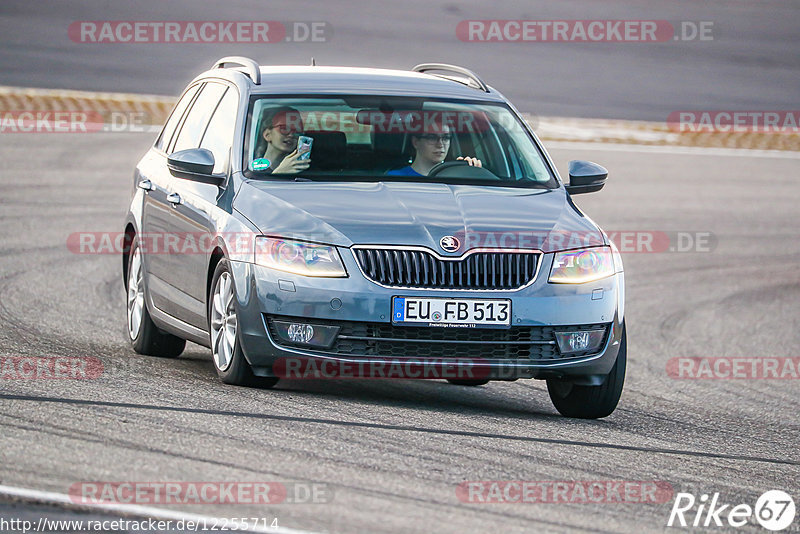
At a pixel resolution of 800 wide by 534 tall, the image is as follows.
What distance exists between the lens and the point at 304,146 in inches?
350

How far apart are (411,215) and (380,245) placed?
13.4 inches

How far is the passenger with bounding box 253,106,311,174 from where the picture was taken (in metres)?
8.78

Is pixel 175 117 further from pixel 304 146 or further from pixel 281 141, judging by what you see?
pixel 304 146

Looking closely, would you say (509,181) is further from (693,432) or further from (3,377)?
(3,377)

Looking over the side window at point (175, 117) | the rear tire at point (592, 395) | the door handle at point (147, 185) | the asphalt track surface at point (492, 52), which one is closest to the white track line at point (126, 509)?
the rear tire at point (592, 395)

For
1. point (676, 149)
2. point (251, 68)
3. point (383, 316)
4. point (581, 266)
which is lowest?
point (676, 149)

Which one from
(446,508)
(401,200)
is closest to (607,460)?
(446,508)

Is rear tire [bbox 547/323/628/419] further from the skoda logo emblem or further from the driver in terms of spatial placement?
the driver

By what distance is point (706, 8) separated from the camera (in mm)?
36844

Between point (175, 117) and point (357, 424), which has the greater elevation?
point (175, 117)

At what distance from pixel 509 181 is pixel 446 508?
11.4ft

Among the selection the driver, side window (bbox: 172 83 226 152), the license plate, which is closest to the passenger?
the driver

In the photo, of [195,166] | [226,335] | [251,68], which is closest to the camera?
[226,335]

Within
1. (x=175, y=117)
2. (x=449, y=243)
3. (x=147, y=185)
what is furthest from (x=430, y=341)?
(x=175, y=117)
